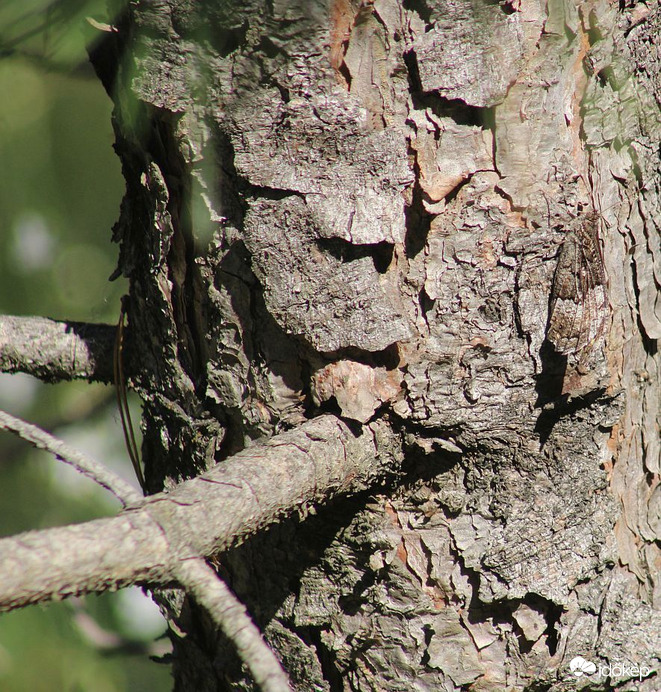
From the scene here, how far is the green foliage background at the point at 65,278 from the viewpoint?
5.91 feet

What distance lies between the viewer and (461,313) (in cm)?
100

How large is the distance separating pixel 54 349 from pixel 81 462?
614mm

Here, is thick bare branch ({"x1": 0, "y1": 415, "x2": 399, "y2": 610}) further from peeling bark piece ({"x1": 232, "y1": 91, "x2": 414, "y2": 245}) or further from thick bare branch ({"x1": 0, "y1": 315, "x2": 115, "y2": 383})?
thick bare branch ({"x1": 0, "y1": 315, "x2": 115, "y2": 383})

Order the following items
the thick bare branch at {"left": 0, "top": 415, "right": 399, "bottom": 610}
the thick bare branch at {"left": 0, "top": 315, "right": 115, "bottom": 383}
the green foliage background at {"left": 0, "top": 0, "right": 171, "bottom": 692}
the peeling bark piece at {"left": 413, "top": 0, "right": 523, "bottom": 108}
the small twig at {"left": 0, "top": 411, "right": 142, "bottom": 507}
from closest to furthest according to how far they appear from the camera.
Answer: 1. the thick bare branch at {"left": 0, "top": 415, "right": 399, "bottom": 610}
2. the small twig at {"left": 0, "top": 411, "right": 142, "bottom": 507}
3. the peeling bark piece at {"left": 413, "top": 0, "right": 523, "bottom": 108}
4. the thick bare branch at {"left": 0, "top": 315, "right": 115, "bottom": 383}
5. the green foliage background at {"left": 0, "top": 0, "right": 171, "bottom": 692}

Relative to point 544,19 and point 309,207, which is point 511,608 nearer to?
point 309,207

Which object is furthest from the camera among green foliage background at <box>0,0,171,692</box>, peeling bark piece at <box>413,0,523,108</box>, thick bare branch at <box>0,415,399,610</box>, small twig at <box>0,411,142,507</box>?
green foliage background at <box>0,0,171,692</box>

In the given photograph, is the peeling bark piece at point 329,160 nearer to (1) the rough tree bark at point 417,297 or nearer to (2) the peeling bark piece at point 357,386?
(1) the rough tree bark at point 417,297

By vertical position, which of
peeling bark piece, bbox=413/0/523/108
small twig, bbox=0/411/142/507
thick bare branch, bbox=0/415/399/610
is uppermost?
peeling bark piece, bbox=413/0/523/108

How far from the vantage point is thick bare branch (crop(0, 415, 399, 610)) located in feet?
1.89

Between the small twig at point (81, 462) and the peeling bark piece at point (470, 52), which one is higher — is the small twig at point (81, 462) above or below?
below

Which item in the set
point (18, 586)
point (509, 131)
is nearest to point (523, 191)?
point (509, 131)

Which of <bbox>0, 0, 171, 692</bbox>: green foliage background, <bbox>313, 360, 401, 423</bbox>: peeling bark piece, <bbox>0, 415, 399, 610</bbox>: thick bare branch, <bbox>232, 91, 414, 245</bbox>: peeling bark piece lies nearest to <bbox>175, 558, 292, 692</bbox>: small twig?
<bbox>0, 415, 399, 610</bbox>: thick bare branch

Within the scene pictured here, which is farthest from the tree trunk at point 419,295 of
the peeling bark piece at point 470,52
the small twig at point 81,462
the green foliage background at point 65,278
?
the green foliage background at point 65,278

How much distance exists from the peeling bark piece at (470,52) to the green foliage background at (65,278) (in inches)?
39.9
